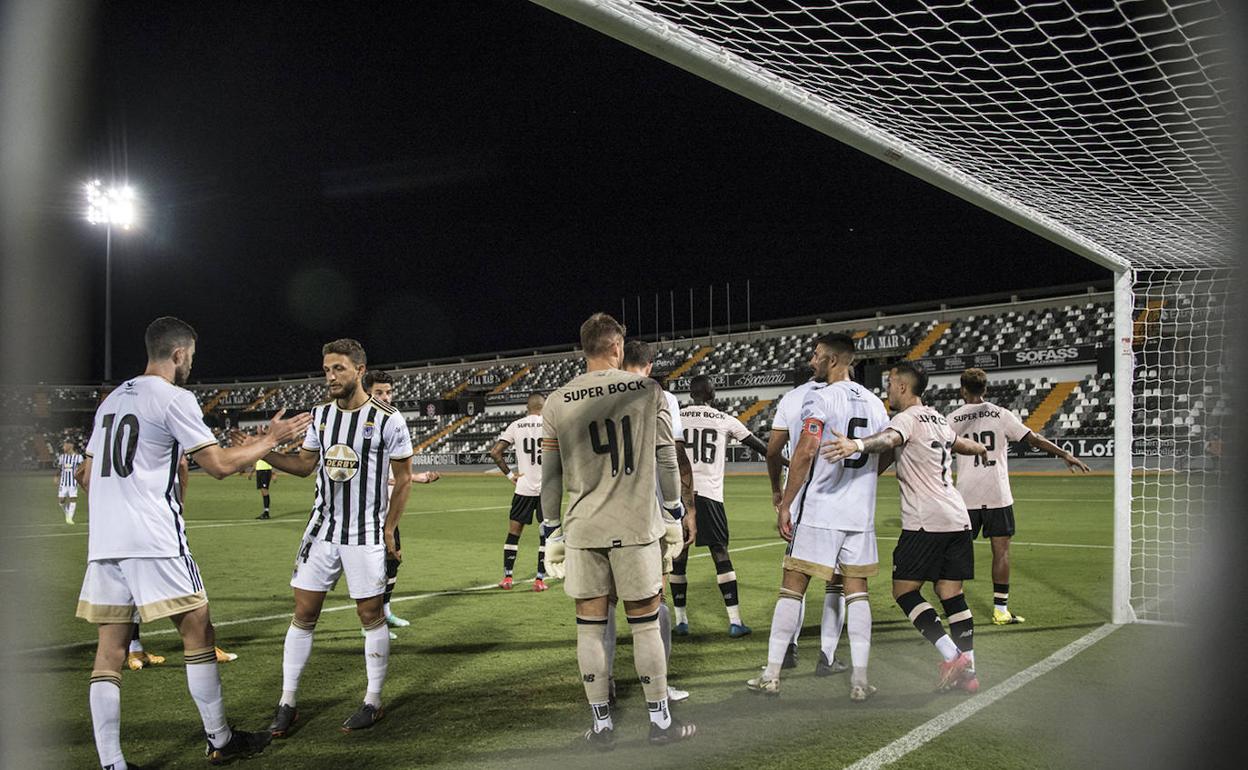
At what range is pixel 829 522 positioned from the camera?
509 cm

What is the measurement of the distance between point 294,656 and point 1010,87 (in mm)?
5398

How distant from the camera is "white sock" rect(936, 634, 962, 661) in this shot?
199 inches

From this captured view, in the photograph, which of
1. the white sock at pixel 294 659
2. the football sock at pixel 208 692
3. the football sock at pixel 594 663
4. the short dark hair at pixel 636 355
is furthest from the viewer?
the short dark hair at pixel 636 355

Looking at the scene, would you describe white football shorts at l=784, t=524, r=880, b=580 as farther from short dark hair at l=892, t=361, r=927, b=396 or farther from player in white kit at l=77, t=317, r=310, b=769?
player in white kit at l=77, t=317, r=310, b=769

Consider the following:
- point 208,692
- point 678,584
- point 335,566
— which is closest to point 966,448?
point 678,584

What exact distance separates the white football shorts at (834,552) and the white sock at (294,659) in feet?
9.27

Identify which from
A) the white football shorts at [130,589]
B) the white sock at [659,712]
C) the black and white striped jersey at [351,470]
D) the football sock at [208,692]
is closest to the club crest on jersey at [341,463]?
the black and white striped jersey at [351,470]

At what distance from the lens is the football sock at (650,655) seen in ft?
13.8

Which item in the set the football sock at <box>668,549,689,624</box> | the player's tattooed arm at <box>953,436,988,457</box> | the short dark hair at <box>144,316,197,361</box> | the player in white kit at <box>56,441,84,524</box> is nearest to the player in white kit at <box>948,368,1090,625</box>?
the player's tattooed arm at <box>953,436,988,457</box>

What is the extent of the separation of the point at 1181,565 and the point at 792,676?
6.95 metres

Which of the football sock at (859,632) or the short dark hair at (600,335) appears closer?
the short dark hair at (600,335)

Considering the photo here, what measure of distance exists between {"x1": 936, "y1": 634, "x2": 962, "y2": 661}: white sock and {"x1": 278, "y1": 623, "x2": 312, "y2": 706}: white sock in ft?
12.1

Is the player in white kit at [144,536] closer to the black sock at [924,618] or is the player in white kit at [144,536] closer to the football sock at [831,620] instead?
the football sock at [831,620]

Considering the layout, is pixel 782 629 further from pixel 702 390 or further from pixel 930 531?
pixel 702 390
